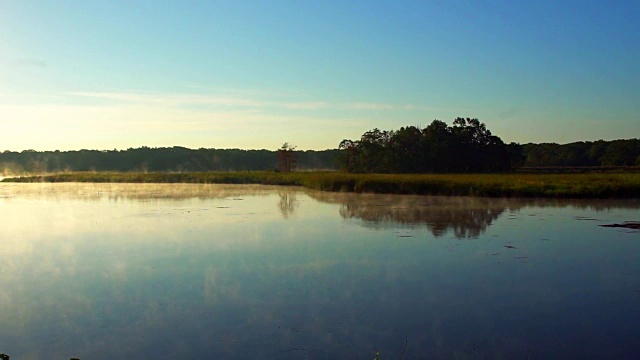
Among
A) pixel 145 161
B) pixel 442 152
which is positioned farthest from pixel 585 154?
pixel 145 161

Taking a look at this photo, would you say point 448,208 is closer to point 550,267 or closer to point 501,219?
point 501,219

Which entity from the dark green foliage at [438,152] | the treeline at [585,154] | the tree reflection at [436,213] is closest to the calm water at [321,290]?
the tree reflection at [436,213]

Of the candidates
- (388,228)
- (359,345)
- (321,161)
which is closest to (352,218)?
(388,228)

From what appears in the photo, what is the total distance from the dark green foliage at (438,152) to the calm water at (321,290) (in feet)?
117

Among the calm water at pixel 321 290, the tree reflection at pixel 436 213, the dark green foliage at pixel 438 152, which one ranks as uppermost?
the dark green foliage at pixel 438 152

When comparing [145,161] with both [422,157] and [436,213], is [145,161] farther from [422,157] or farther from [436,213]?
[436,213]

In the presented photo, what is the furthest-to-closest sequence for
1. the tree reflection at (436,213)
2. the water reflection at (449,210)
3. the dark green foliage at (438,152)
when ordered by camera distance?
1. the dark green foliage at (438,152)
2. the water reflection at (449,210)
3. the tree reflection at (436,213)

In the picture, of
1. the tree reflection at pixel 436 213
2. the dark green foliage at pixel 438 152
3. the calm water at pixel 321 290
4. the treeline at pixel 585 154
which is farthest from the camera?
the treeline at pixel 585 154

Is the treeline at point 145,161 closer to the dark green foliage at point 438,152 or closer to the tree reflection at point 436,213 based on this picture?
the dark green foliage at point 438,152

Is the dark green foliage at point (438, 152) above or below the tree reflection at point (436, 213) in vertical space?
above

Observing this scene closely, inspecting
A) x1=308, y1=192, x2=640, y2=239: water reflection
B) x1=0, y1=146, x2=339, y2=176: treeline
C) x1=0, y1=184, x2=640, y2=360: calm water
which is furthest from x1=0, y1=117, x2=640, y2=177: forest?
x1=0, y1=184, x2=640, y2=360: calm water

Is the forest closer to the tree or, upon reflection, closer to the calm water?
the tree

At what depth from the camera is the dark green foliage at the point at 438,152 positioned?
51.2 meters

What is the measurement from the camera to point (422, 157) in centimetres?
5144
